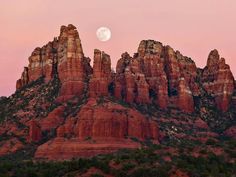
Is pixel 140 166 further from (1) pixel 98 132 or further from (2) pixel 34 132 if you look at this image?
(2) pixel 34 132

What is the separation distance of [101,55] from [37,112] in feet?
85.5

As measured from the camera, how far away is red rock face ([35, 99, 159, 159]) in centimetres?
16112

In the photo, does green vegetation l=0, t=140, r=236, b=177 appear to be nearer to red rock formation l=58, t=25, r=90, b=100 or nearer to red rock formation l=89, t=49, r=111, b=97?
red rock formation l=89, t=49, r=111, b=97

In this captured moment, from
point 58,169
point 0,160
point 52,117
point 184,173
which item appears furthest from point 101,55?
point 184,173

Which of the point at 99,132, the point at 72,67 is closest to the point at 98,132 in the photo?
the point at 99,132

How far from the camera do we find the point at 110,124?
554 feet

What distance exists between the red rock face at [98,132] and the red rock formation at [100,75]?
677cm

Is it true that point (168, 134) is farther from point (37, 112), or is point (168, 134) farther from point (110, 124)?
point (37, 112)

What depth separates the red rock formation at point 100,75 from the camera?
18488 cm

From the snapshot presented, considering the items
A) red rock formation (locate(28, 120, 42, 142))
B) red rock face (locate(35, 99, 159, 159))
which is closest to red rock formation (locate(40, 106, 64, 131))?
red rock formation (locate(28, 120, 42, 142))

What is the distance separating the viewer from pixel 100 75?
616ft

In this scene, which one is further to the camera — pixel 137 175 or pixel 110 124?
pixel 110 124

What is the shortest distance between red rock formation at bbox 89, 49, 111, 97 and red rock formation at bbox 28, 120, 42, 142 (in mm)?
18850

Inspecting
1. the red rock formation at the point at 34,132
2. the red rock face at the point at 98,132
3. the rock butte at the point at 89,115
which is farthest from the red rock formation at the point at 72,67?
the red rock formation at the point at 34,132
